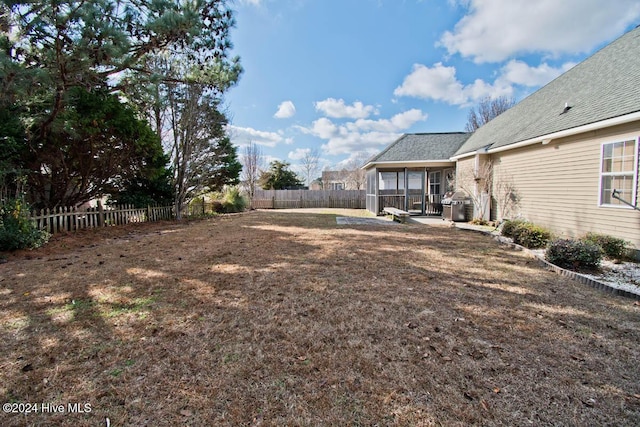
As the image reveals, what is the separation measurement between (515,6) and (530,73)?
9603mm

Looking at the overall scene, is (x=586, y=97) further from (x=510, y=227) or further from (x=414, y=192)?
(x=414, y=192)

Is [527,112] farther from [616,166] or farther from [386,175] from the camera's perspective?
[386,175]

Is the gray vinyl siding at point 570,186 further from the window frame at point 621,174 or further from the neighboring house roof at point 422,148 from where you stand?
the neighboring house roof at point 422,148

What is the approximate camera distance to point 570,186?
23.0 feet

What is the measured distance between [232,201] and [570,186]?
53.8 feet

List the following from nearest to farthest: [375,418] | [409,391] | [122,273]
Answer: [375,418] → [409,391] → [122,273]

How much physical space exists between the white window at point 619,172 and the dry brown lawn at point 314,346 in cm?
295

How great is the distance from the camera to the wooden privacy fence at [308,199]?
23.4 meters

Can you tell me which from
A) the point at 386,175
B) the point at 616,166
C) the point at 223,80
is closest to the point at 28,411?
the point at 223,80

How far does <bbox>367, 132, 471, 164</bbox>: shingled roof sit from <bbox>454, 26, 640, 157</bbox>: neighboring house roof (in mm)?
2929

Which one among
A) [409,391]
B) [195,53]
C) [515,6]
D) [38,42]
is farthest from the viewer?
[515,6]

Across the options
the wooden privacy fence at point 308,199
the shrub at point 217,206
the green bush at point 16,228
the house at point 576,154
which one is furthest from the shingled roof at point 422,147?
the green bush at point 16,228

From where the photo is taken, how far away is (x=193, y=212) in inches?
591

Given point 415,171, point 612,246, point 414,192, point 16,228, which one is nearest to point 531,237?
point 612,246
